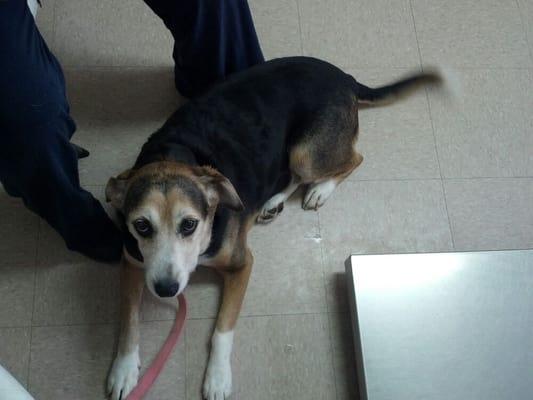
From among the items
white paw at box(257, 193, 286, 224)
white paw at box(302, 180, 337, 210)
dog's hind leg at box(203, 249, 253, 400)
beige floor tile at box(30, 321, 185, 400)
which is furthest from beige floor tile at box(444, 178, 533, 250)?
beige floor tile at box(30, 321, 185, 400)

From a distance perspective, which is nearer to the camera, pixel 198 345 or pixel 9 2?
pixel 9 2

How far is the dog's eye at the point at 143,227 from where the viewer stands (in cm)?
143

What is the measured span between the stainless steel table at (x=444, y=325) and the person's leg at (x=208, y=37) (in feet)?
3.21

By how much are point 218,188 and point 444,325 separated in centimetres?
108

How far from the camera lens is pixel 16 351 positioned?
183 centimetres

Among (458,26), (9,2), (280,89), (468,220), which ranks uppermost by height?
(9,2)

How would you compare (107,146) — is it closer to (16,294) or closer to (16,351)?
(16,294)

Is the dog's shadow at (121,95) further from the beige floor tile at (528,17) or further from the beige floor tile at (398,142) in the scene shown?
the beige floor tile at (528,17)

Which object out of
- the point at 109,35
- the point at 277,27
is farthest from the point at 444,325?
the point at 109,35

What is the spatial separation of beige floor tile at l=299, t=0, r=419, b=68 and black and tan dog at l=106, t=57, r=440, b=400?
0.60m

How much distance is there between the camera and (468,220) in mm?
2252

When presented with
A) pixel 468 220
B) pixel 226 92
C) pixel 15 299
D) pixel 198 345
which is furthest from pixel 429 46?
pixel 15 299

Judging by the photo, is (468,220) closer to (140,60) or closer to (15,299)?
(140,60)

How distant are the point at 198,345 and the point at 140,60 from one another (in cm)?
141
